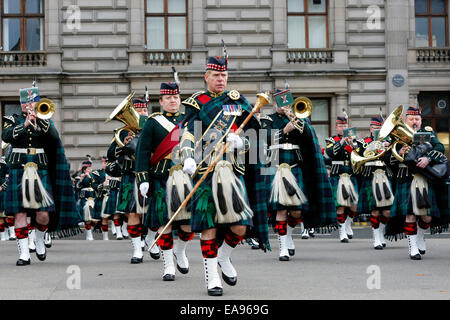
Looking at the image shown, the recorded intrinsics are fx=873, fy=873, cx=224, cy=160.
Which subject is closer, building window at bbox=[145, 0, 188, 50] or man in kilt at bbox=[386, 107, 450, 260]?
man in kilt at bbox=[386, 107, 450, 260]

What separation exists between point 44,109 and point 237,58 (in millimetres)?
15640

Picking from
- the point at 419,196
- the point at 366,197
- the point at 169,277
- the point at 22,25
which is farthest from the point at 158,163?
the point at 22,25

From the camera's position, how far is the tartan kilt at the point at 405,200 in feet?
37.8

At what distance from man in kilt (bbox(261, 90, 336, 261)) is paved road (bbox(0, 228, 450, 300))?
52 cm

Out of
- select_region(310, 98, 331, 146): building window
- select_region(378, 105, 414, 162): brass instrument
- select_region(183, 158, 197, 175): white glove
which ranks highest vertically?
select_region(310, 98, 331, 146): building window

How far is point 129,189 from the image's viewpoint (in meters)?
12.2

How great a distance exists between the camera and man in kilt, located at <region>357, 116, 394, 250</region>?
1390cm

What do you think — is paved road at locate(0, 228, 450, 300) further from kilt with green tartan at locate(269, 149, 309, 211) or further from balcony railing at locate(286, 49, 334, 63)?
balcony railing at locate(286, 49, 334, 63)

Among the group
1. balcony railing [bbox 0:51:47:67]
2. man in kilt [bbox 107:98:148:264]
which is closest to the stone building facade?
balcony railing [bbox 0:51:47:67]

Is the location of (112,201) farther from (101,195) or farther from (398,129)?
(398,129)

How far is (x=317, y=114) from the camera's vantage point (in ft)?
88.4
